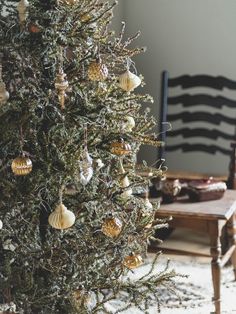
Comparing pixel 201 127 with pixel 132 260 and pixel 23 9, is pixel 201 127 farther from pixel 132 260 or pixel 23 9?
pixel 23 9

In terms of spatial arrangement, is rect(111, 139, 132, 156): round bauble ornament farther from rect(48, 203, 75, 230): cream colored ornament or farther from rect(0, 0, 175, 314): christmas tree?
rect(48, 203, 75, 230): cream colored ornament

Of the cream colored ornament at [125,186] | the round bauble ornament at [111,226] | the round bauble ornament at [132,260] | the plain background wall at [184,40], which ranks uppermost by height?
the plain background wall at [184,40]

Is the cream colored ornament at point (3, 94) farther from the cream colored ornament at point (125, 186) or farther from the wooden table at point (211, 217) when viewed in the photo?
the wooden table at point (211, 217)

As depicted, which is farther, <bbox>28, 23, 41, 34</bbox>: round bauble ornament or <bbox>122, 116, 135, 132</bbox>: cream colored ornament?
<bbox>122, 116, 135, 132</bbox>: cream colored ornament

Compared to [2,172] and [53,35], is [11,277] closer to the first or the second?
[2,172]

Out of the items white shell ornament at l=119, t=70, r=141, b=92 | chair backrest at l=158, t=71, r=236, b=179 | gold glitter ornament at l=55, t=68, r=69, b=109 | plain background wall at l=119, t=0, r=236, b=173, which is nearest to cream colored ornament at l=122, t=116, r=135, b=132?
white shell ornament at l=119, t=70, r=141, b=92

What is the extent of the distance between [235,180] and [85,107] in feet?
4.44

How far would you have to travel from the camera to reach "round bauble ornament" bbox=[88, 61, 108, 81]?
150 centimetres

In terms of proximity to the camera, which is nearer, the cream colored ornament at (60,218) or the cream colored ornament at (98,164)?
the cream colored ornament at (60,218)

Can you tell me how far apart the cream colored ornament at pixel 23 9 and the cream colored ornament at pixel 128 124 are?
1.35ft

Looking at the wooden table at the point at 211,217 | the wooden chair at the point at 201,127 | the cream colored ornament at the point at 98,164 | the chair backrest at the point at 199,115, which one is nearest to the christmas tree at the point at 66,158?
the cream colored ornament at the point at 98,164

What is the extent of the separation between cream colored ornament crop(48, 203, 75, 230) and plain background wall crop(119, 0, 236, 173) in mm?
1926

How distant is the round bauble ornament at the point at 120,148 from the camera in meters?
1.58

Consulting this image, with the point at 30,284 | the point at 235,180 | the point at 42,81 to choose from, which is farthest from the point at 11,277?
the point at 235,180
